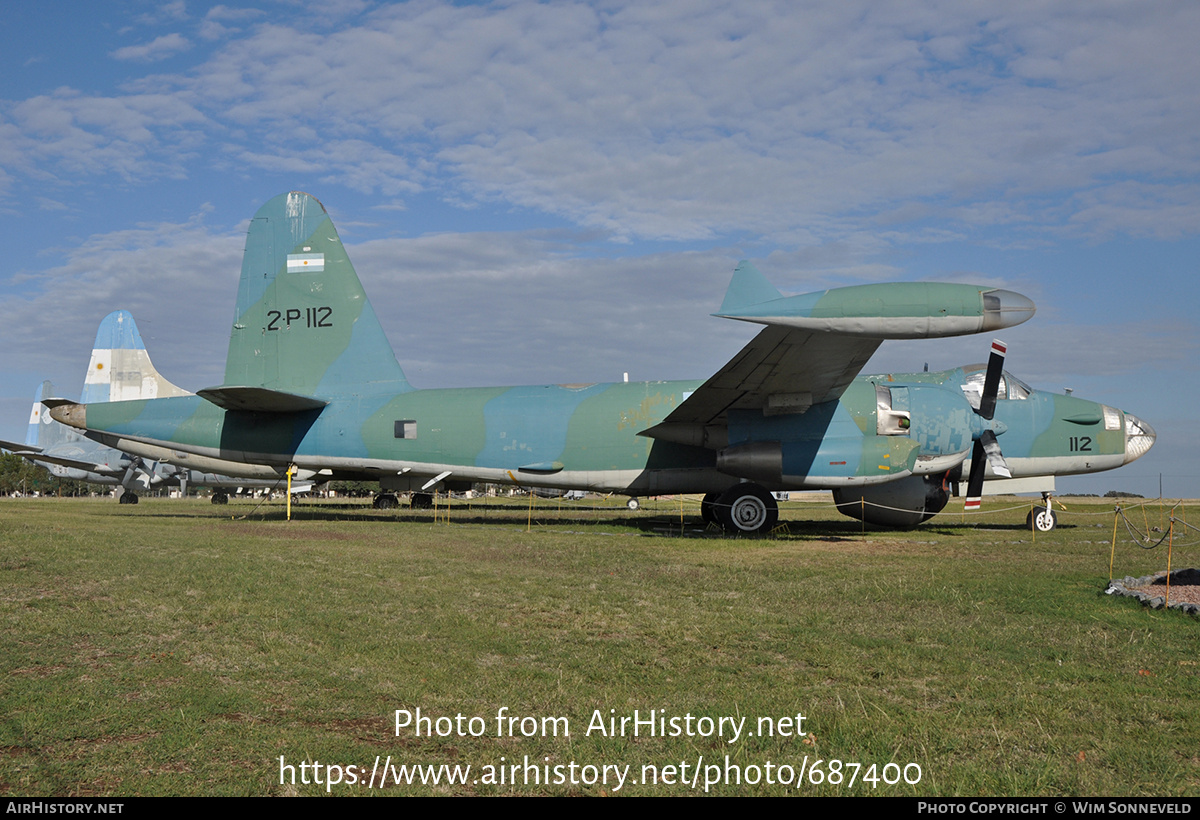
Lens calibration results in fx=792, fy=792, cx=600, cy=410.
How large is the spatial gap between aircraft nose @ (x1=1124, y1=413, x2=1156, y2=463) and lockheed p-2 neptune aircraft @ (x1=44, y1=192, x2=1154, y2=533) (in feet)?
0.12

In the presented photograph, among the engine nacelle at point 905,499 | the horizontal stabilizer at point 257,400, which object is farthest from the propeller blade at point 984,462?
the horizontal stabilizer at point 257,400

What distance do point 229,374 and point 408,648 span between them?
1599cm

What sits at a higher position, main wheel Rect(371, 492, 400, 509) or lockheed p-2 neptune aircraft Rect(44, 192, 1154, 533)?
lockheed p-2 neptune aircraft Rect(44, 192, 1154, 533)

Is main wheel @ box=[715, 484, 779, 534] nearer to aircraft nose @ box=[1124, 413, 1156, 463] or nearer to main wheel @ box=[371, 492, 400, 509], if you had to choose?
aircraft nose @ box=[1124, 413, 1156, 463]

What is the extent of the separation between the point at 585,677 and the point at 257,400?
15267 millimetres

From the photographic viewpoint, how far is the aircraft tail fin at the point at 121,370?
3153 centimetres

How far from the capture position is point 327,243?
19.8 m

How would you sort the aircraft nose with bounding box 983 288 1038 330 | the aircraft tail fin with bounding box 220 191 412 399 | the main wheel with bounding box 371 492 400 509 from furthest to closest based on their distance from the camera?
the main wheel with bounding box 371 492 400 509, the aircraft tail fin with bounding box 220 191 412 399, the aircraft nose with bounding box 983 288 1038 330

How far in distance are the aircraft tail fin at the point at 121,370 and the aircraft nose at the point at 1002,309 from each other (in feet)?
98.8

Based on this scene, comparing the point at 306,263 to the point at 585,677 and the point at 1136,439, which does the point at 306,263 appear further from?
the point at 1136,439

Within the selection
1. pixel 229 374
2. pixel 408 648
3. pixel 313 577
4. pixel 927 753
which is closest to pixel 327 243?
pixel 229 374

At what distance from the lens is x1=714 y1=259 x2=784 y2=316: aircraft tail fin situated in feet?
41.8

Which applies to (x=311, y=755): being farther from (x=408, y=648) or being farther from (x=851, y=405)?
(x=851, y=405)

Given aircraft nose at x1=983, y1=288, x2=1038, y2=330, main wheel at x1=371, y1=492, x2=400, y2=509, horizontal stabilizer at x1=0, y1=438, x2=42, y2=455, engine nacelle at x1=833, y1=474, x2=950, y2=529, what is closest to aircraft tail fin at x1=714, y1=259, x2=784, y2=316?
aircraft nose at x1=983, y1=288, x2=1038, y2=330
